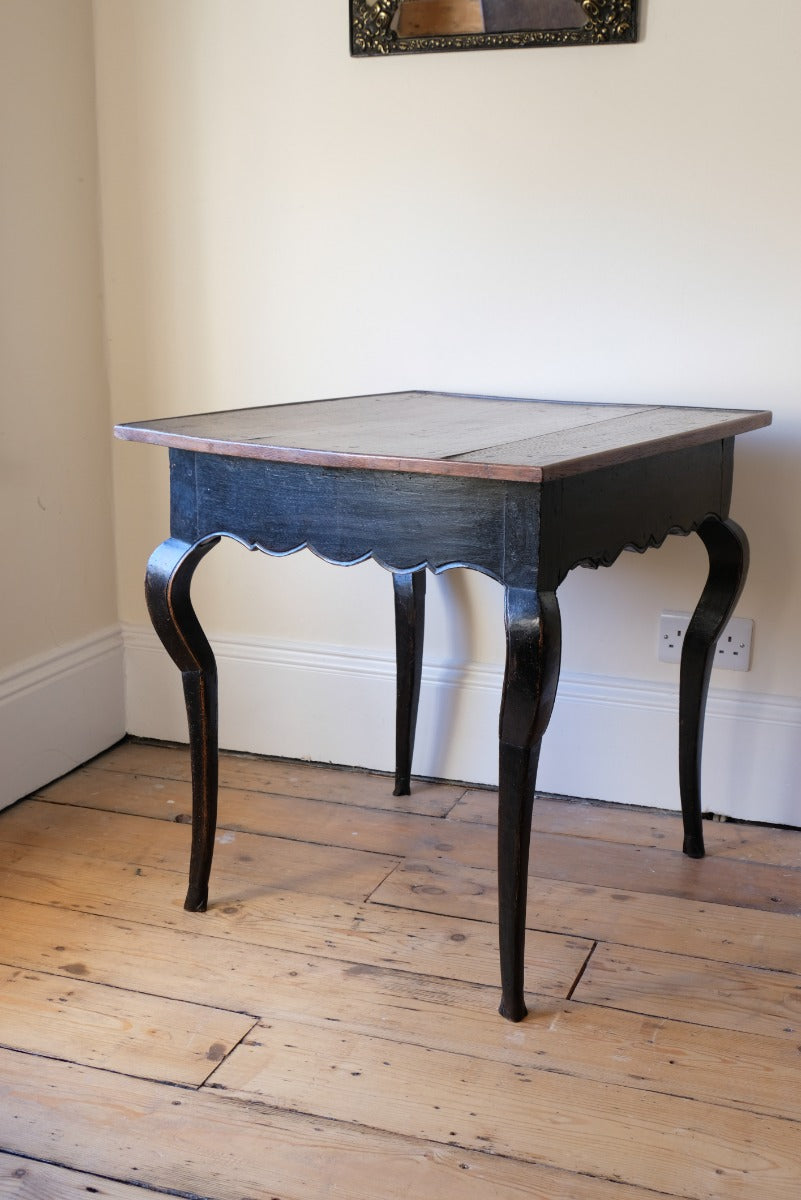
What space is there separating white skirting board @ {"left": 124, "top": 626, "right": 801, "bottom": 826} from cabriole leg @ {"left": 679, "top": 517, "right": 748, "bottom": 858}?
166mm

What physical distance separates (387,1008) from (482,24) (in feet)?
4.97

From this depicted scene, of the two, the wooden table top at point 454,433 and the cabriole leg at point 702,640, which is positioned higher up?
the wooden table top at point 454,433

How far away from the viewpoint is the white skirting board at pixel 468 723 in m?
2.07

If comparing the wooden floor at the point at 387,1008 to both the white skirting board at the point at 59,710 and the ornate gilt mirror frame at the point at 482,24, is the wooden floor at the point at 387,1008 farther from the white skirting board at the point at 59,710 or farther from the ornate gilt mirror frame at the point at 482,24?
the ornate gilt mirror frame at the point at 482,24

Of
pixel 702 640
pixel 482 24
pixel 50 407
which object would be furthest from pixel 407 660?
pixel 482 24

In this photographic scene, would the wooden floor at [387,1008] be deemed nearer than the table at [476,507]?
Yes

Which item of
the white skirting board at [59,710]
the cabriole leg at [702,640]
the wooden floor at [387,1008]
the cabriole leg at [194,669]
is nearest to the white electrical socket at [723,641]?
the cabriole leg at [702,640]

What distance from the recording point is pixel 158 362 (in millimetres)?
2314

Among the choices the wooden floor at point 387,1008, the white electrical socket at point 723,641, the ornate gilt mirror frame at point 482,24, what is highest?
the ornate gilt mirror frame at point 482,24

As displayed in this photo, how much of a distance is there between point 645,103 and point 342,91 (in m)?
0.52

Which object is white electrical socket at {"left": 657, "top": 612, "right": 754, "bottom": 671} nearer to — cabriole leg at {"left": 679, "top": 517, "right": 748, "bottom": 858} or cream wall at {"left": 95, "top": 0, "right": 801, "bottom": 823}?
cream wall at {"left": 95, "top": 0, "right": 801, "bottom": 823}

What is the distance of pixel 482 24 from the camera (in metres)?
1.98

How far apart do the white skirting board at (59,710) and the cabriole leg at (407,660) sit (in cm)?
61

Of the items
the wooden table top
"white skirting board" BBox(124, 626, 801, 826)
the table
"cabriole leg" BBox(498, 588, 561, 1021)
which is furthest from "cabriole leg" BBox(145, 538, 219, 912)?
"white skirting board" BBox(124, 626, 801, 826)
